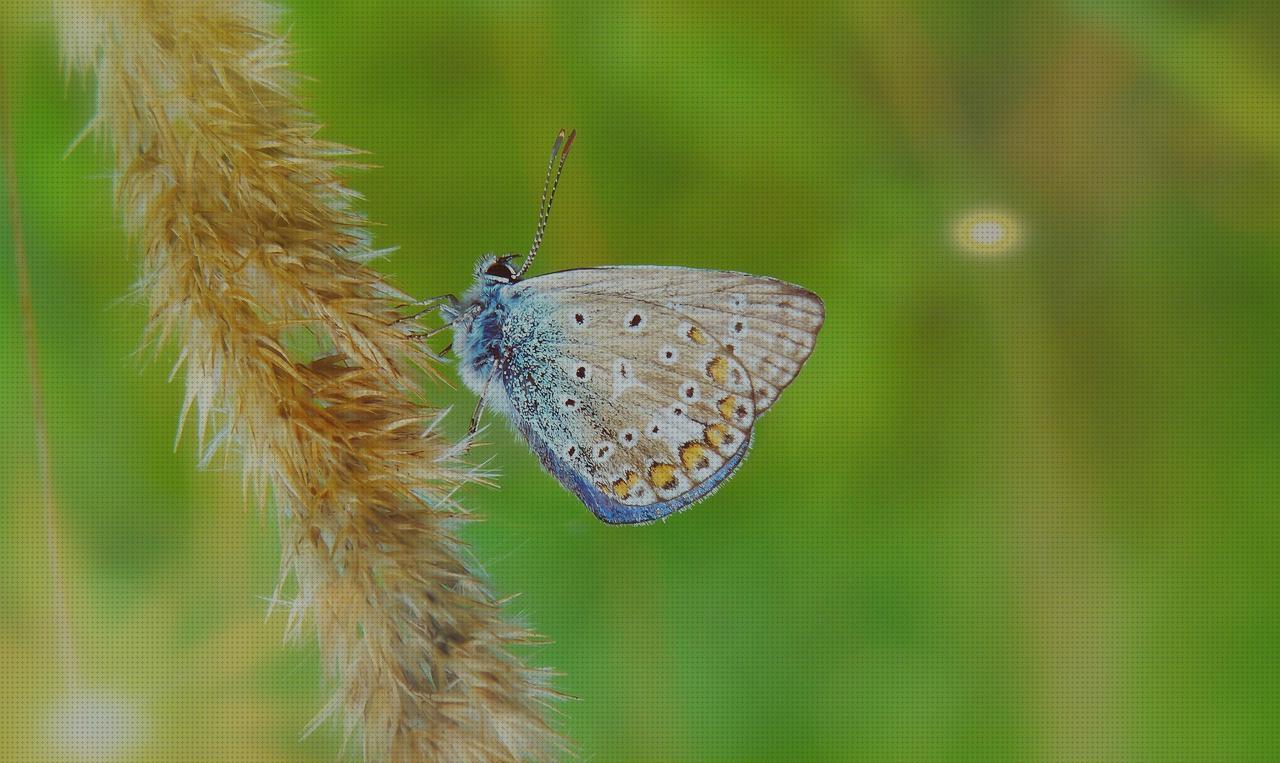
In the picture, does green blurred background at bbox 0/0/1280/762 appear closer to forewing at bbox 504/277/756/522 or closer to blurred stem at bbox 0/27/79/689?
blurred stem at bbox 0/27/79/689

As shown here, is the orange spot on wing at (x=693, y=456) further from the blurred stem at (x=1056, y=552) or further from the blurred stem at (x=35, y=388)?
the blurred stem at (x=1056, y=552)

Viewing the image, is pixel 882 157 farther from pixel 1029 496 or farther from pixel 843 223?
pixel 1029 496

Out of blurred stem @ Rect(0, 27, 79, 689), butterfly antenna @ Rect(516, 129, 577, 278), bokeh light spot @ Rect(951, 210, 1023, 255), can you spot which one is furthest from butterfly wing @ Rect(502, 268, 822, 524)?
bokeh light spot @ Rect(951, 210, 1023, 255)

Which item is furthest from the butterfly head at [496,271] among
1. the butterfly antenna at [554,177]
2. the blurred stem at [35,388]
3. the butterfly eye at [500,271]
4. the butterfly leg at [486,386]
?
the blurred stem at [35,388]

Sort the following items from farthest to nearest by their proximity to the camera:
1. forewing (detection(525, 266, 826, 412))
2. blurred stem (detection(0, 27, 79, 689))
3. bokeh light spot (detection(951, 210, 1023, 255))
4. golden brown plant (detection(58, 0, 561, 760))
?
bokeh light spot (detection(951, 210, 1023, 255)) → forewing (detection(525, 266, 826, 412)) → blurred stem (detection(0, 27, 79, 689)) → golden brown plant (detection(58, 0, 561, 760))

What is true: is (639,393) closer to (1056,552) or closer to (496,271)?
(496,271)

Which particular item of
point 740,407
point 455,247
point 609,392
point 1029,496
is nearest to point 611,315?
point 609,392
